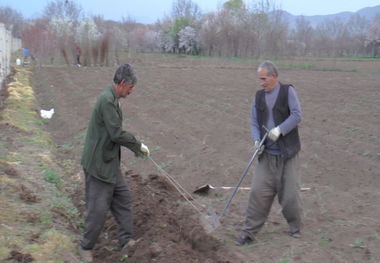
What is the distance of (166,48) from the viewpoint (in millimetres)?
74500

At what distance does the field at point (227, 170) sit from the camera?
16.7 ft

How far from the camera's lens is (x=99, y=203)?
16.2ft

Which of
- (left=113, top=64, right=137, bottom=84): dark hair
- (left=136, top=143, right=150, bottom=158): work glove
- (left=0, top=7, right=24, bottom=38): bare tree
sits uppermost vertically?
(left=0, top=7, right=24, bottom=38): bare tree

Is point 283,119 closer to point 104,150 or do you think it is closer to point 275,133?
point 275,133

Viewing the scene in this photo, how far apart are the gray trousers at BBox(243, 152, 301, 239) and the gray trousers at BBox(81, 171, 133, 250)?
4.64 ft

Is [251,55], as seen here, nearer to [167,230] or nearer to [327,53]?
[327,53]

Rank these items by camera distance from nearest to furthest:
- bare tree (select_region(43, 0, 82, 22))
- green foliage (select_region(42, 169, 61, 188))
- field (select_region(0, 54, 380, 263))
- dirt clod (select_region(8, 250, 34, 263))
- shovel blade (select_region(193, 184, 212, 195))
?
dirt clod (select_region(8, 250, 34, 263))
field (select_region(0, 54, 380, 263))
shovel blade (select_region(193, 184, 212, 195))
green foliage (select_region(42, 169, 61, 188))
bare tree (select_region(43, 0, 82, 22))

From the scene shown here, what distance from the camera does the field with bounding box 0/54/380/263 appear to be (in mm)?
5094

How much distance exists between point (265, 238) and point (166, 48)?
7071 centimetres

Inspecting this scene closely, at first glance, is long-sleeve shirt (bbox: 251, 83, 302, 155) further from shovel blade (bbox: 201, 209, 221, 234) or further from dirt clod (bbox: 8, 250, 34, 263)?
dirt clod (bbox: 8, 250, 34, 263)

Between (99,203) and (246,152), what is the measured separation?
5.19m

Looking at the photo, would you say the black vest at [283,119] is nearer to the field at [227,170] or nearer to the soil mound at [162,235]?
the field at [227,170]

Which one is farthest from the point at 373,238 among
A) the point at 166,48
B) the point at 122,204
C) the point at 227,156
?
the point at 166,48

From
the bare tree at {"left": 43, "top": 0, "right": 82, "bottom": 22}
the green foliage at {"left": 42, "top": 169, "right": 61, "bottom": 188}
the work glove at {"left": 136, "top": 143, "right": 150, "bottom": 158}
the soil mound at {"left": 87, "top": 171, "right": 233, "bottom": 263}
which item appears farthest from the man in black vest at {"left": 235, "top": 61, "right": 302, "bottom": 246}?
the bare tree at {"left": 43, "top": 0, "right": 82, "bottom": 22}
